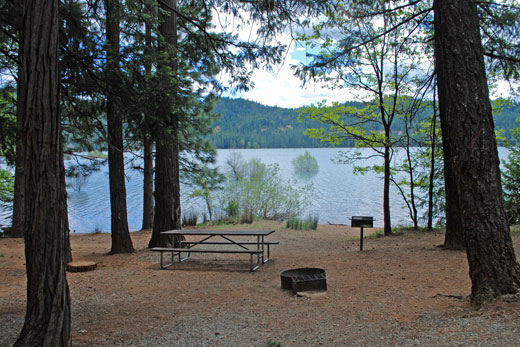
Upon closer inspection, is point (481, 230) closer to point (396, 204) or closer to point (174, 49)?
point (174, 49)

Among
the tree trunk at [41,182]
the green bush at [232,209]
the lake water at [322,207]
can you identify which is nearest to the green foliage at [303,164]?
the lake water at [322,207]

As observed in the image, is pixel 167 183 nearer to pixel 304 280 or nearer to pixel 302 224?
pixel 304 280

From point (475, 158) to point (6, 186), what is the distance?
15484 millimetres

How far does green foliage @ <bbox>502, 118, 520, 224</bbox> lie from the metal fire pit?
8.42 meters

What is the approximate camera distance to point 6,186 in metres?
14.1

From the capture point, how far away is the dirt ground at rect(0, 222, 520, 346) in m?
3.10

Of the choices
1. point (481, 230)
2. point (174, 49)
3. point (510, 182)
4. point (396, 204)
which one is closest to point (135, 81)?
point (174, 49)

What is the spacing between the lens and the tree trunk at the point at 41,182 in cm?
256

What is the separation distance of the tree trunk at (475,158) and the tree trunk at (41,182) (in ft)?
11.0

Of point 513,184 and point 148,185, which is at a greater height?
point 148,185

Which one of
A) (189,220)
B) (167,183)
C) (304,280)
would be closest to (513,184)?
(304,280)

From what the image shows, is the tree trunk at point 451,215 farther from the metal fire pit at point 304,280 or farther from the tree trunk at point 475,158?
the tree trunk at point 475,158

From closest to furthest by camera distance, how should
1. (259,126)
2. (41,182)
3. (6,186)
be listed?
1. (41,182)
2. (6,186)
3. (259,126)

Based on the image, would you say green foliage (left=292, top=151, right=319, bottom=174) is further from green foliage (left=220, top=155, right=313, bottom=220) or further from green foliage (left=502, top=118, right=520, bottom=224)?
green foliage (left=502, top=118, right=520, bottom=224)
